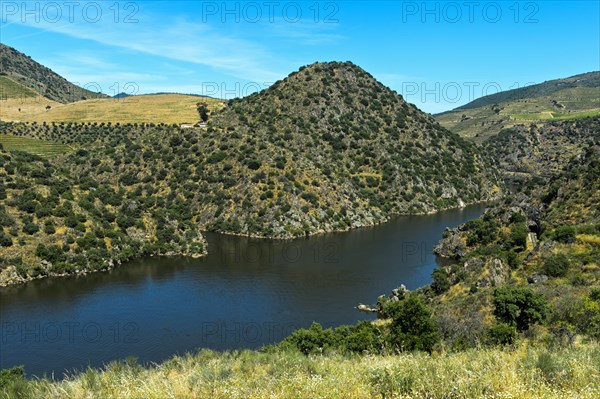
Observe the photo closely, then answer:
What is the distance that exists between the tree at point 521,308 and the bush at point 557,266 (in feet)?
49.6

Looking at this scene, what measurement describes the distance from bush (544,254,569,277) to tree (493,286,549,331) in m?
15.1

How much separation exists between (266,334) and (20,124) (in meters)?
189

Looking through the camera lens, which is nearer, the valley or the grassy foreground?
the grassy foreground

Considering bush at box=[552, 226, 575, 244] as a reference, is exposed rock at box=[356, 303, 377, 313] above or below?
below

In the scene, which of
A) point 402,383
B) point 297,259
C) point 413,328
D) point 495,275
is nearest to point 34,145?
point 297,259

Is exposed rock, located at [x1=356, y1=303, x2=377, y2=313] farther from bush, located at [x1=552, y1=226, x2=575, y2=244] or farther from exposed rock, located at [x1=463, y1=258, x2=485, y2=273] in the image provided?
bush, located at [x1=552, y1=226, x2=575, y2=244]

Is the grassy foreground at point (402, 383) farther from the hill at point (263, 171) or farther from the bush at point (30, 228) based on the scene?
the bush at point (30, 228)

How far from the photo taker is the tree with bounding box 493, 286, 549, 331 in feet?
111

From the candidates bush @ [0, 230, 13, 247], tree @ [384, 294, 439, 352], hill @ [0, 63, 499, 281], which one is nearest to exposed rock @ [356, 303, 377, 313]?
tree @ [384, 294, 439, 352]

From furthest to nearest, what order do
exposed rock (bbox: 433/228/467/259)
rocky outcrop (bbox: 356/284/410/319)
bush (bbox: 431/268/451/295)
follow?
exposed rock (bbox: 433/228/467/259) < rocky outcrop (bbox: 356/284/410/319) < bush (bbox: 431/268/451/295)

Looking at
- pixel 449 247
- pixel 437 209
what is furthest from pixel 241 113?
pixel 449 247

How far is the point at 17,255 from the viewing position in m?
70.4

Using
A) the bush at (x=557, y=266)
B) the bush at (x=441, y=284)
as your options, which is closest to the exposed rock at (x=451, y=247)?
the bush at (x=441, y=284)

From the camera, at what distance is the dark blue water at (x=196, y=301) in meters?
49.4
